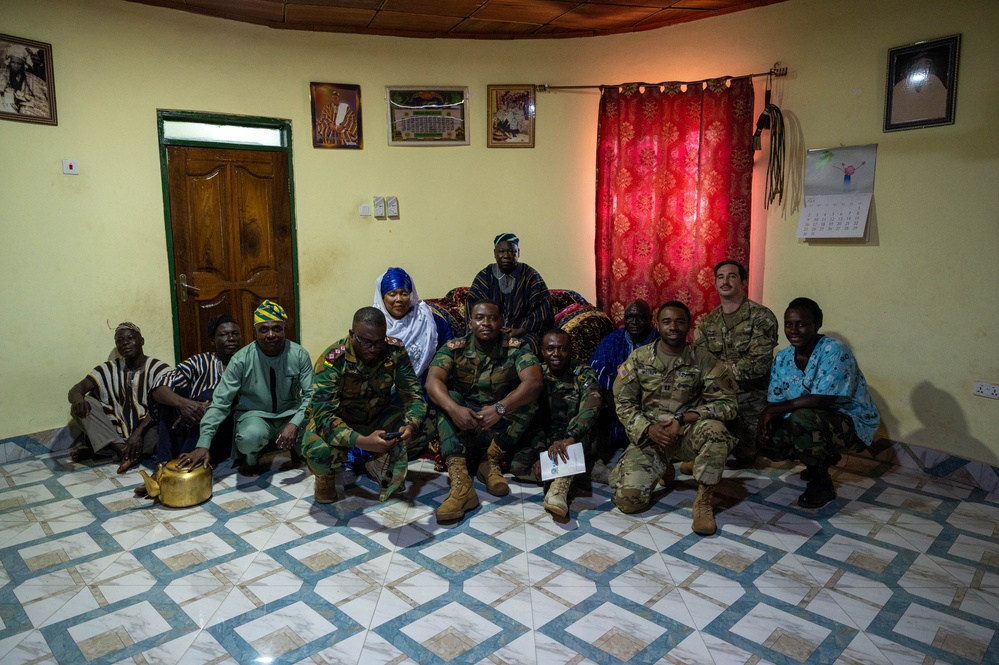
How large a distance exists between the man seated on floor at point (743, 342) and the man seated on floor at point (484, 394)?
1.12 metres

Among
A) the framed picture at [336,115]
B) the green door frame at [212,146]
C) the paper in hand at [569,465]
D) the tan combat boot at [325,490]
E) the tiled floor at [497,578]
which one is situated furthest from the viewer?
the framed picture at [336,115]

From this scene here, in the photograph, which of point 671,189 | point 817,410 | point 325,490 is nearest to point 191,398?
point 325,490

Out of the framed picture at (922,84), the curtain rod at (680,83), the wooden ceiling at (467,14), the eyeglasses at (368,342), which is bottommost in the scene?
the eyeglasses at (368,342)

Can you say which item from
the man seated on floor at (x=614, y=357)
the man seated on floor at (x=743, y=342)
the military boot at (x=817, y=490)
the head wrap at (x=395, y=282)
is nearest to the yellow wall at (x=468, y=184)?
the man seated on floor at (x=743, y=342)

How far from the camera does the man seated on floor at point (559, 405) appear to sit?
3.79 m

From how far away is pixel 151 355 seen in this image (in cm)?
498

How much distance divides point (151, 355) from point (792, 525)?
14.4ft

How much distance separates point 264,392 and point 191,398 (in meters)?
0.54

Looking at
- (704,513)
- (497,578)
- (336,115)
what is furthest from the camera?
(336,115)

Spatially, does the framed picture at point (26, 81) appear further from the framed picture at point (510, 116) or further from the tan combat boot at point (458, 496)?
the tan combat boot at point (458, 496)

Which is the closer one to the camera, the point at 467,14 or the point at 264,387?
the point at 264,387

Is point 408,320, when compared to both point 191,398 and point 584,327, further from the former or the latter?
point 191,398

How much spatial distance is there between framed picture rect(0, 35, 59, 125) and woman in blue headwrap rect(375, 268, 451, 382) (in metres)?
2.45

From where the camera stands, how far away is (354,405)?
3.65m
